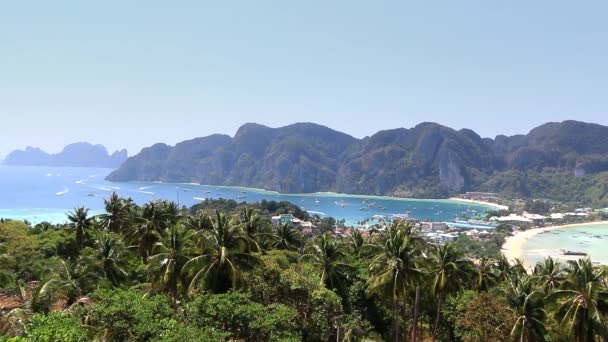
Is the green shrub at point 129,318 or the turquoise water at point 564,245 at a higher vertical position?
the green shrub at point 129,318

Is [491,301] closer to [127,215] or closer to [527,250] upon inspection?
[127,215]

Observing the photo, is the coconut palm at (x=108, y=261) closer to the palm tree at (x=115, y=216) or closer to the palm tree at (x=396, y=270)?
the palm tree at (x=115, y=216)

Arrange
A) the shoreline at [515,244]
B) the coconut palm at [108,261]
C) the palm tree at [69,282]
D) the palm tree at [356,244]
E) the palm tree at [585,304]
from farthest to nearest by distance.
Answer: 1. the shoreline at [515,244]
2. the palm tree at [356,244]
3. the coconut palm at [108,261]
4. the palm tree at [69,282]
5. the palm tree at [585,304]

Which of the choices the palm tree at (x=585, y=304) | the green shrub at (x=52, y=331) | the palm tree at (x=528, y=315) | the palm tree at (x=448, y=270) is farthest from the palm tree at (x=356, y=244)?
the green shrub at (x=52, y=331)

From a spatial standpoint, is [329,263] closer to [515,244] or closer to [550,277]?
[550,277]

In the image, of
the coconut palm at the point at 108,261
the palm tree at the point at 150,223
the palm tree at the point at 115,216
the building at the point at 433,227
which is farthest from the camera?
the building at the point at 433,227

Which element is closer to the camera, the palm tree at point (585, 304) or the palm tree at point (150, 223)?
the palm tree at point (585, 304)

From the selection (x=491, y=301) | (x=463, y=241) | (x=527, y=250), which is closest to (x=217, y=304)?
(x=491, y=301)
